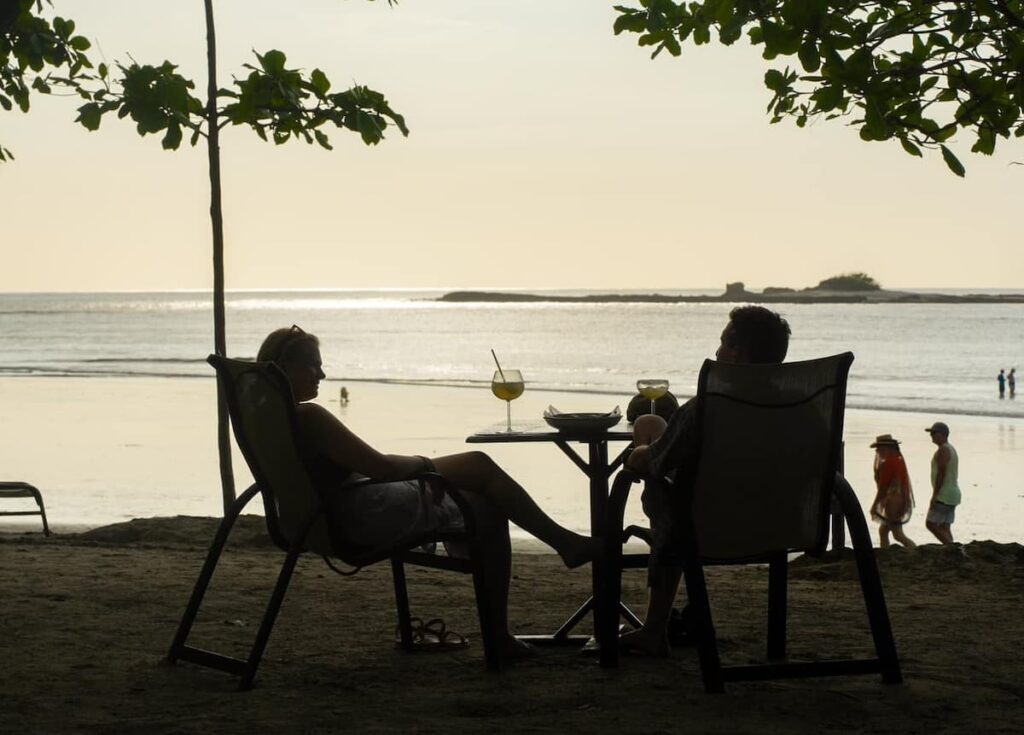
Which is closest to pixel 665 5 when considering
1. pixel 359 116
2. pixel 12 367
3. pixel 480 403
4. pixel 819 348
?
pixel 359 116

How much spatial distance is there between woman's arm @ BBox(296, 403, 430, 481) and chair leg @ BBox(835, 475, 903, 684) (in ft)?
4.14

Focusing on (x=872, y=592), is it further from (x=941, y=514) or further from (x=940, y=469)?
(x=940, y=469)

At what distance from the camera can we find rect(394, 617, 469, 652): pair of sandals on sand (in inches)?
179

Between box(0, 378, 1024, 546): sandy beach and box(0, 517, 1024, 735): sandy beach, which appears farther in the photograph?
box(0, 378, 1024, 546): sandy beach

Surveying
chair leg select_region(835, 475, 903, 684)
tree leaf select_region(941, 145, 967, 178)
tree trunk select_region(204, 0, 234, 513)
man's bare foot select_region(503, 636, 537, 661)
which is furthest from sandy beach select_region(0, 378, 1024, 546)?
tree trunk select_region(204, 0, 234, 513)

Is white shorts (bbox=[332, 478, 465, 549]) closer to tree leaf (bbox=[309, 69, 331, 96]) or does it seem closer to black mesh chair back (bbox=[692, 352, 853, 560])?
black mesh chair back (bbox=[692, 352, 853, 560])

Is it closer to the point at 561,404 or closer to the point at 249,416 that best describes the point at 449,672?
the point at 249,416

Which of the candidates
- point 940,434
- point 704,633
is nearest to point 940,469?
point 940,434

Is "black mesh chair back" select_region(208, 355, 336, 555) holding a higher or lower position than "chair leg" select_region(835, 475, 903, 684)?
higher

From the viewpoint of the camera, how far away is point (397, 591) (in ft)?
15.1

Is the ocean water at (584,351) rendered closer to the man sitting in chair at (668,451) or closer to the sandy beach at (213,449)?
the sandy beach at (213,449)

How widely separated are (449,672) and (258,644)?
1.96 feet

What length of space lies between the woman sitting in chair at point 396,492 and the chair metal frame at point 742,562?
0.19 meters

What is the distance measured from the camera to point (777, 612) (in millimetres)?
4379
